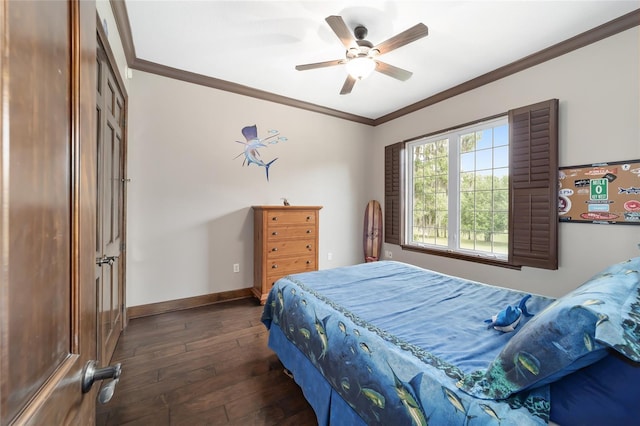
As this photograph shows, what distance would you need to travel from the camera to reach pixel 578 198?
7.95 ft

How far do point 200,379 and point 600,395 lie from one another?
2119mm

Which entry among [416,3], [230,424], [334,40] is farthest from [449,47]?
[230,424]

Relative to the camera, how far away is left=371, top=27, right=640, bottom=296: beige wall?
7.13 ft

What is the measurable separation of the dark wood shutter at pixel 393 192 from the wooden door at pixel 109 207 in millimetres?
3649

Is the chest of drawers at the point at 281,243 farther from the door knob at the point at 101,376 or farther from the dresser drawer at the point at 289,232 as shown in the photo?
the door knob at the point at 101,376

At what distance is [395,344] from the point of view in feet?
3.83

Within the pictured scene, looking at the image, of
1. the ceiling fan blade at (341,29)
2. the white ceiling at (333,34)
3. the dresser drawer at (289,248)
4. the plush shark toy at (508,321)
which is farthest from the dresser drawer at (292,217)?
the plush shark toy at (508,321)

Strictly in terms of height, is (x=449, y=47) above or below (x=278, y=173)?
above

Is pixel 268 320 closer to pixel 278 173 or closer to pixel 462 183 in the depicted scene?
pixel 278 173

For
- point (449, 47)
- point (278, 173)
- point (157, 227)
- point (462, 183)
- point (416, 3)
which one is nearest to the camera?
point (416, 3)

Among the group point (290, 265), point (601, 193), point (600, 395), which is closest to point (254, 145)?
point (290, 265)

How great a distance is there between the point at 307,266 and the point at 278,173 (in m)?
1.41

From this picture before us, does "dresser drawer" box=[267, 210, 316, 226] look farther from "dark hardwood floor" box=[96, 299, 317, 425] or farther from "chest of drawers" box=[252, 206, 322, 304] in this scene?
"dark hardwood floor" box=[96, 299, 317, 425]

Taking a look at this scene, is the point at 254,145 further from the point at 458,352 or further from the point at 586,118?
the point at 586,118
